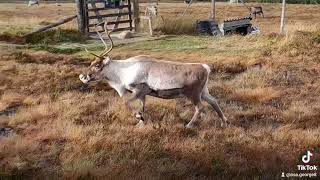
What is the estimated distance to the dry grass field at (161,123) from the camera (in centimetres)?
780

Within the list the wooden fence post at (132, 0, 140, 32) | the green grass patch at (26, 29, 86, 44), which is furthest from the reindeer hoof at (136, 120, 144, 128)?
the wooden fence post at (132, 0, 140, 32)

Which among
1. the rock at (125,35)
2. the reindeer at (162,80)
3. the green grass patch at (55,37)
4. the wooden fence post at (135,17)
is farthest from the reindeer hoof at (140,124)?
the wooden fence post at (135,17)

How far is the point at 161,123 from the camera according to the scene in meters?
9.81

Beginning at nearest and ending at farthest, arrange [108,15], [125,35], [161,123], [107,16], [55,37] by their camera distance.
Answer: [161,123] → [55,37] → [125,35] → [108,15] → [107,16]

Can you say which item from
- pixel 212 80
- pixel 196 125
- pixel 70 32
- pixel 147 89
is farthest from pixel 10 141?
pixel 70 32

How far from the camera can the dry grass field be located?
25.6 ft

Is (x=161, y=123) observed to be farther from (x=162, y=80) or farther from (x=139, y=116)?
(x=162, y=80)

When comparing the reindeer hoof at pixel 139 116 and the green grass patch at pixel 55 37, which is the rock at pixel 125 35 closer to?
the green grass patch at pixel 55 37

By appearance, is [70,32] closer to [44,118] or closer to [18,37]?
[18,37]

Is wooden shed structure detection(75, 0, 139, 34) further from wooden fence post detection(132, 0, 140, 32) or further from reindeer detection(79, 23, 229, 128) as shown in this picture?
reindeer detection(79, 23, 229, 128)

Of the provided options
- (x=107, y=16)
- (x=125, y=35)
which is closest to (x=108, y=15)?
(x=107, y=16)

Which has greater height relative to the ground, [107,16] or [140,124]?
[107,16]

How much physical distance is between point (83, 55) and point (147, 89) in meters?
7.80

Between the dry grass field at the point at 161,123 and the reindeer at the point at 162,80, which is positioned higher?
the reindeer at the point at 162,80
